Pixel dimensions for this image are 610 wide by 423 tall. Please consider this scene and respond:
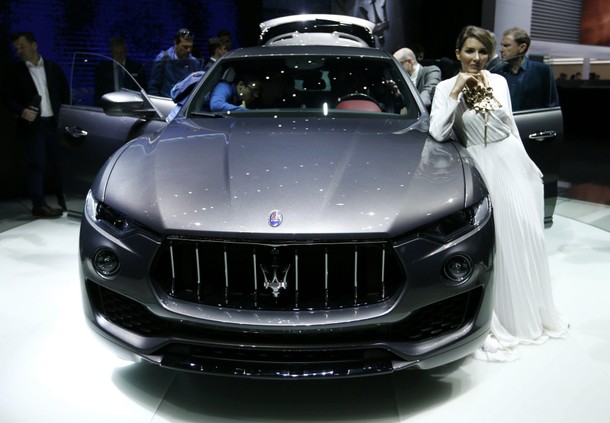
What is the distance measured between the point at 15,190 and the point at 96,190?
4560 millimetres

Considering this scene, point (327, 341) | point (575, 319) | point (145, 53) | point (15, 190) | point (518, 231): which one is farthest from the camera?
point (145, 53)

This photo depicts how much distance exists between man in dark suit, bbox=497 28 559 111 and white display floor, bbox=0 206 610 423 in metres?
1.48

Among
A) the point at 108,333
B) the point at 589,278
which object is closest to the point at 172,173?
the point at 108,333

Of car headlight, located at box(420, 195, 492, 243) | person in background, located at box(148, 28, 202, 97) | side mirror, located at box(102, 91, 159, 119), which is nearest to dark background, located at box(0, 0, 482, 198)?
person in background, located at box(148, 28, 202, 97)

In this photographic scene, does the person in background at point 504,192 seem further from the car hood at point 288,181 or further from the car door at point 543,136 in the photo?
the car door at point 543,136

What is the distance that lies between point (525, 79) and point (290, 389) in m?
2.57

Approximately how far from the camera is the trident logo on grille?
6.15 ft

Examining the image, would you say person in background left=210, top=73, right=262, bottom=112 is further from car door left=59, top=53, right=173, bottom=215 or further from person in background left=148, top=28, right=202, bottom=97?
person in background left=148, top=28, right=202, bottom=97

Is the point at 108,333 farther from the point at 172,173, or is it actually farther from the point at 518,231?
the point at 518,231

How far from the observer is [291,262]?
1.89 metres

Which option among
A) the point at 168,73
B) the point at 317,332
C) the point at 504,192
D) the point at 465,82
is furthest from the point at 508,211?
the point at 168,73

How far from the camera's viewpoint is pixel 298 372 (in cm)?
189

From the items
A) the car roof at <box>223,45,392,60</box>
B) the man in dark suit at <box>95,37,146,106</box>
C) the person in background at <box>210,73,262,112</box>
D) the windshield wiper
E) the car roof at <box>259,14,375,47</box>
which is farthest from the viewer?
the car roof at <box>259,14,375,47</box>

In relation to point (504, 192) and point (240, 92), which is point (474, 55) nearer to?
point (504, 192)
